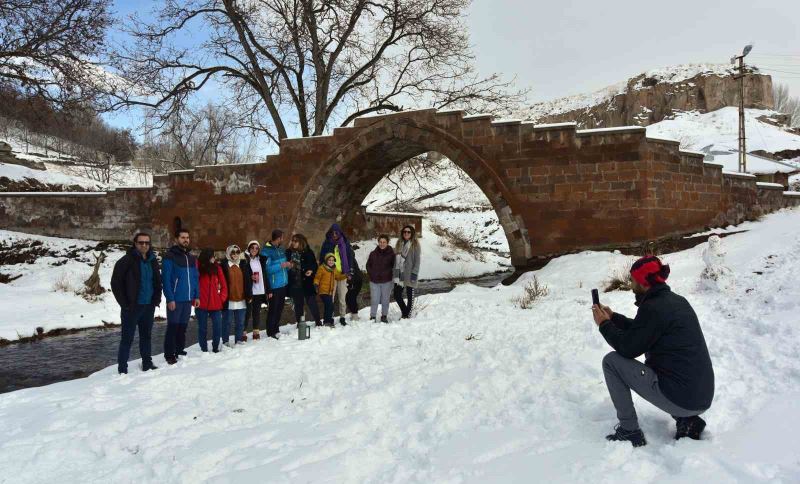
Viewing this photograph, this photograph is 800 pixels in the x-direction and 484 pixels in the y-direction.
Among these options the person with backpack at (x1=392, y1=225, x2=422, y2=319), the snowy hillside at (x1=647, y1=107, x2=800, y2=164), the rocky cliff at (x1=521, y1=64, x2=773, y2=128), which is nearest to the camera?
the person with backpack at (x1=392, y1=225, x2=422, y2=319)

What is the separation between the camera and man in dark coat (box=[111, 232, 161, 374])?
20.0 feet

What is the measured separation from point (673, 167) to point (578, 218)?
2.45 meters

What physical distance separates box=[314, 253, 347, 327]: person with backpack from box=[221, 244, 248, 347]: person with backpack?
4.06 ft

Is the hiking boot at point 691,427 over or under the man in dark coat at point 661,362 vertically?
under

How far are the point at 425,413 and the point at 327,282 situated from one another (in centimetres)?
451

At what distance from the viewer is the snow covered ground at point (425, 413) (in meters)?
3.23

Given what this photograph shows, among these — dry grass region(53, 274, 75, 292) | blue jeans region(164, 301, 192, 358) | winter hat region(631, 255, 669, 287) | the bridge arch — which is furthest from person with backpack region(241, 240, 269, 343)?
dry grass region(53, 274, 75, 292)

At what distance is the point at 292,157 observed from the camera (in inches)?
632

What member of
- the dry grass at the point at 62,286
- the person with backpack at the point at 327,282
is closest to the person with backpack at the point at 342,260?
the person with backpack at the point at 327,282

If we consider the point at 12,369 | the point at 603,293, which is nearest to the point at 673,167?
the point at 603,293

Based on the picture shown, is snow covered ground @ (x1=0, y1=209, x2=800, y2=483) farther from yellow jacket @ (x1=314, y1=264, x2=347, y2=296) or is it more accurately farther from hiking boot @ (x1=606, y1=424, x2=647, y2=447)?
yellow jacket @ (x1=314, y1=264, x2=347, y2=296)

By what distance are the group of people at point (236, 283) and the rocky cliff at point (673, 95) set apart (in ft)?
161

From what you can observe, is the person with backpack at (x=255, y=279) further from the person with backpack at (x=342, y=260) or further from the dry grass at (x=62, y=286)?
the dry grass at (x=62, y=286)

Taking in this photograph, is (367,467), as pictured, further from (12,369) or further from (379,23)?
(379,23)
